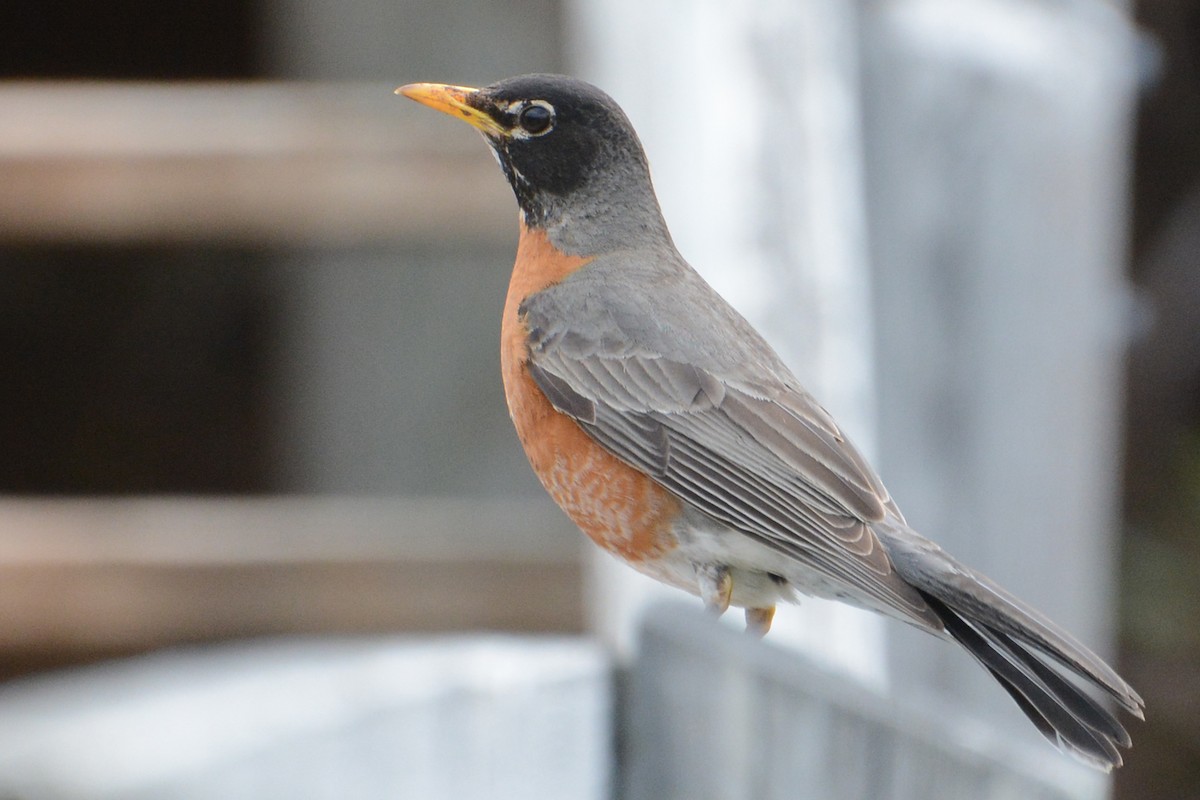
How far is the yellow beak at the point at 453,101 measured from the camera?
4.79ft

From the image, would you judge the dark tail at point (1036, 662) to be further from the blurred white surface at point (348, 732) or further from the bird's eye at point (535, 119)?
the blurred white surface at point (348, 732)

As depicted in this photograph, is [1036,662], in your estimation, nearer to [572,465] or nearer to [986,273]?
[572,465]

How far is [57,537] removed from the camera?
202 inches

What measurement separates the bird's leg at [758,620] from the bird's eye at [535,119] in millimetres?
693

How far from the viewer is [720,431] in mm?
2121

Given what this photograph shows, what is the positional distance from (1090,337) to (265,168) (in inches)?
108

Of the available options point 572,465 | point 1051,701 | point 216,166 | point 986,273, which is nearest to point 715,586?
point 572,465

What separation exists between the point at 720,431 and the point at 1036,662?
2.33 ft

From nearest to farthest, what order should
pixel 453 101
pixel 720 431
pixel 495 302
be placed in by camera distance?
pixel 453 101, pixel 720 431, pixel 495 302

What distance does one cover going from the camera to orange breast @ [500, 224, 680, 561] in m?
1.88

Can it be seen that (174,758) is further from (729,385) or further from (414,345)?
(414,345)

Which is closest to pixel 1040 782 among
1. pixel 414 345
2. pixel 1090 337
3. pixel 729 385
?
pixel 729 385

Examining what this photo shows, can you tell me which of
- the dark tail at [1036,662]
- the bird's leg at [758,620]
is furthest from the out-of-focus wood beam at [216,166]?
the dark tail at [1036,662]

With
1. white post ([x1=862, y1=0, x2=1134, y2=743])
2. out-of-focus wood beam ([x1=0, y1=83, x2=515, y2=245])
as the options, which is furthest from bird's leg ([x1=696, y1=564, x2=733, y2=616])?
out-of-focus wood beam ([x1=0, y1=83, x2=515, y2=245])
